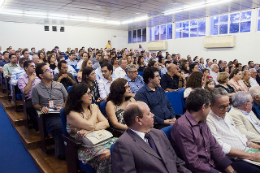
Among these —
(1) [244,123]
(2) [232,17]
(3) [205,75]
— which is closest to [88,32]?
(2) [232,17]

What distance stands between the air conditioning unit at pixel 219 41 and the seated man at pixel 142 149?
32.4ft

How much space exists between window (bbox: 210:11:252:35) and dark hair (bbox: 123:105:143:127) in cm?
1008

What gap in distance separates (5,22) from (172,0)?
9.40 m

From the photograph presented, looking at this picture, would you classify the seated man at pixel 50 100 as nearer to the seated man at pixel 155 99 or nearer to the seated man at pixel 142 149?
the seated man at pixel 155 99

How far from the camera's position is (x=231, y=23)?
32.1ft

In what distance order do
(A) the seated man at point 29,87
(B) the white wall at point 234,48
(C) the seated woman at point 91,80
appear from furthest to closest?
1. (B) the white wall at point 234,48
2. (C) the seated woman at point 91,80
3. (A) the seated man at point 29,87

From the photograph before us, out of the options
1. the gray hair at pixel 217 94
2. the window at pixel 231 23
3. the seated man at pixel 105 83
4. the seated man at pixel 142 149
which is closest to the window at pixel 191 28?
the window at pixel 231 23

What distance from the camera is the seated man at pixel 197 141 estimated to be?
1.41m

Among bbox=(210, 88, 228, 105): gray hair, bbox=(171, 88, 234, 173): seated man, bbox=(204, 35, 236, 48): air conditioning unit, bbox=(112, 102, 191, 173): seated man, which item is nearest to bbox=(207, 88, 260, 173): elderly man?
bbox=(210, 88, 228, 105): gray hair

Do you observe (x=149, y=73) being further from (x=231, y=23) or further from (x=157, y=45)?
(x=157, y=45)

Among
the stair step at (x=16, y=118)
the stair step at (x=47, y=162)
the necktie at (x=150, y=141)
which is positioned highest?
the necktie at (x=150, y=141)

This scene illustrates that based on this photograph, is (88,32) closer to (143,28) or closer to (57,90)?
(143,28)

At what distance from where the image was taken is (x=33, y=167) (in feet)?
7.15

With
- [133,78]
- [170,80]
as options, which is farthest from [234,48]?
[133,78]
